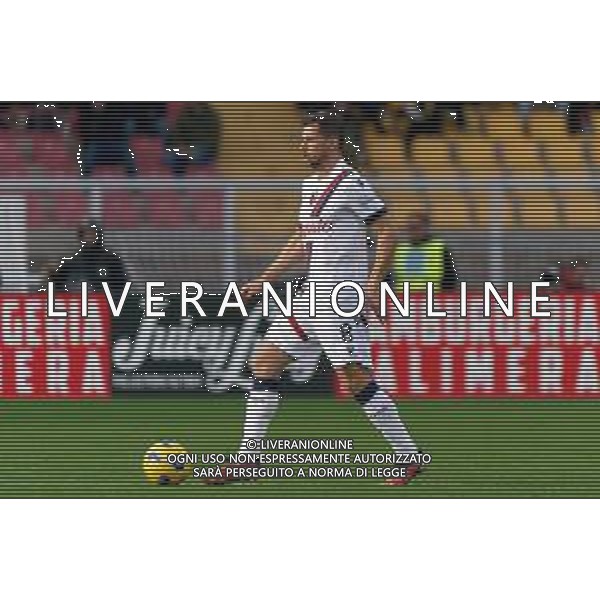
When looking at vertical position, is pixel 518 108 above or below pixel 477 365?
above

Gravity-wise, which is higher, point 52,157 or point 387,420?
point 52,157

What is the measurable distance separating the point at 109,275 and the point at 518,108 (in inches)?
115

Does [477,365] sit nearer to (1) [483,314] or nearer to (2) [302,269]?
(1) [483,314]

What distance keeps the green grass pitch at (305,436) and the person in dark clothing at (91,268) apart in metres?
0.77

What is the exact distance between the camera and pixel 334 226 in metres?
16.1

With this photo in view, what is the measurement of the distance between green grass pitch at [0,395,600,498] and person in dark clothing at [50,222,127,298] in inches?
→ 30.5

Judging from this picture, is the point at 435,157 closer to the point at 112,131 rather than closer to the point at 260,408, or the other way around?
the point at 260,408

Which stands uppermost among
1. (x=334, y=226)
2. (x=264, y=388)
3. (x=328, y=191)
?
(x=328, y=191)

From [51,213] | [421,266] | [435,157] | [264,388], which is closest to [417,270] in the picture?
[421,266]

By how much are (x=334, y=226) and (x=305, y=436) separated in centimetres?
140

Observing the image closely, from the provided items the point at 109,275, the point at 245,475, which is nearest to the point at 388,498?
the point at 245,475

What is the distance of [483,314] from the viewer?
1614 centimetres

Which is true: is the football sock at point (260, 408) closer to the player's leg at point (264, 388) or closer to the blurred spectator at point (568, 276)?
the player's leg at point (264, 388)

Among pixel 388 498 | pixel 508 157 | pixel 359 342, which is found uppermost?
pixel 508 157
